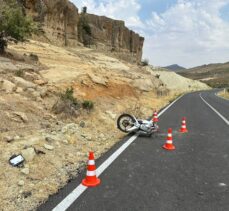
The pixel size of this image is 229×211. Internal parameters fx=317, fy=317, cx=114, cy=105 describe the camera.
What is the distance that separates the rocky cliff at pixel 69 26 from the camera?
125ft

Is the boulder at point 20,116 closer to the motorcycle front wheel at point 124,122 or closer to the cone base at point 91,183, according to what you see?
the motorcycle front wheel at point 124,122

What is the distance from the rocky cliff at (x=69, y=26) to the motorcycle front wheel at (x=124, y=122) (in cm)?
2774

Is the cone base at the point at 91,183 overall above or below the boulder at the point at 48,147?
below

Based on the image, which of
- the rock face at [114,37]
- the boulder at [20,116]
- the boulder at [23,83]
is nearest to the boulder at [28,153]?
the boulder at [20,116]

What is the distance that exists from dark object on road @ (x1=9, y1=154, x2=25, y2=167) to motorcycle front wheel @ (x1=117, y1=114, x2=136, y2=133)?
499cm

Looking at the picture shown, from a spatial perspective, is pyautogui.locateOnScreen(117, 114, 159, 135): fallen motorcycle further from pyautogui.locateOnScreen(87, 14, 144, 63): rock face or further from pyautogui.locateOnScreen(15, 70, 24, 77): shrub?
pyautogui.locateOnScreen(87, 14, 144, 63): rock face

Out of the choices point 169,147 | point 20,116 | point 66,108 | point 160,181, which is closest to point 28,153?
point 160,181

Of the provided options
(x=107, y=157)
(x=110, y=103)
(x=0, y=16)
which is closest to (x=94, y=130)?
(x=107, y=157)

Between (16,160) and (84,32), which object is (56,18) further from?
(16,160)

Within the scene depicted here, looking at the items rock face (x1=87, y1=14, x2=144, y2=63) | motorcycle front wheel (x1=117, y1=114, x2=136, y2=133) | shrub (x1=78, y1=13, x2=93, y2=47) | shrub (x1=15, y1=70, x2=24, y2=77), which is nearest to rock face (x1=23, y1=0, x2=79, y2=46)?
shrub (x1=78, y1=13, x2=93, y2=47)

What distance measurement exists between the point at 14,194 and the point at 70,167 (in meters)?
1.78

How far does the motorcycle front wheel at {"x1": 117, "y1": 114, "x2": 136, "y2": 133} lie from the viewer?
10.9 m

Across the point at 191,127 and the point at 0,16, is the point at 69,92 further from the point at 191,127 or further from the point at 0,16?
the point at 0,16

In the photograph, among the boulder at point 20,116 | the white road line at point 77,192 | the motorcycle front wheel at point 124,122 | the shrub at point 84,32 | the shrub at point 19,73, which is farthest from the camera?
the shrub at point 84,32
